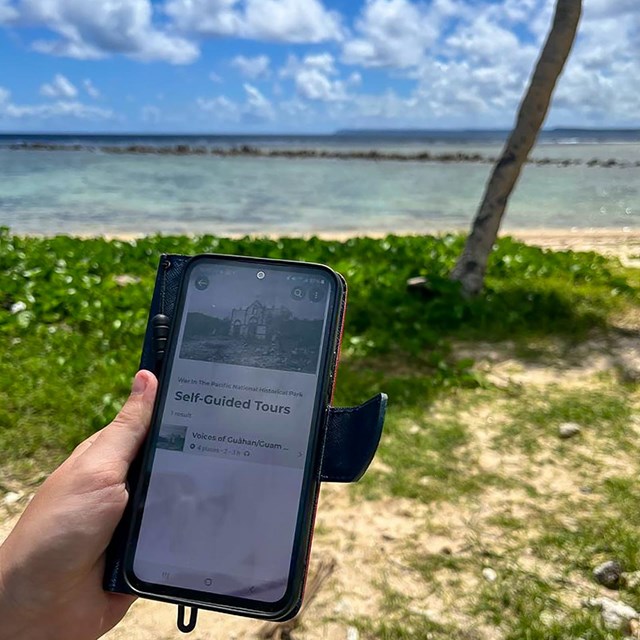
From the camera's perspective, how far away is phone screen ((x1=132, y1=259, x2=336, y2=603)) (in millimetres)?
1696

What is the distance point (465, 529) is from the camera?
142 inches

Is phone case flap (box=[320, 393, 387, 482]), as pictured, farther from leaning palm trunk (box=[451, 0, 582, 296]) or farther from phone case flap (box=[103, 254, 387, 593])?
leaning palm trunk (box=[451, 0, 582, 296])

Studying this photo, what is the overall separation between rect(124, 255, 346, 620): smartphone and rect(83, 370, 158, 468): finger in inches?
1.5

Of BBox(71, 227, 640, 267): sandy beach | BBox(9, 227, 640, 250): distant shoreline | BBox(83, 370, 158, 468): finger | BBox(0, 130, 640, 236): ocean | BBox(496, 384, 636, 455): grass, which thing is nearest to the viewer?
BBox(83, 370, 158, 468): finger

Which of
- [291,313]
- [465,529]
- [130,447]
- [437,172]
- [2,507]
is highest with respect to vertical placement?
[437,172]

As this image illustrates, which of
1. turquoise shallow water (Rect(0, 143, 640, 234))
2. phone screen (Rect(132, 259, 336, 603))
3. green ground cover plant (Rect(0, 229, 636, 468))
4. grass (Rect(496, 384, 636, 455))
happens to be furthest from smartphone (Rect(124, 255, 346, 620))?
turquoise shallow water (Rect(0, 143, 640, 234))

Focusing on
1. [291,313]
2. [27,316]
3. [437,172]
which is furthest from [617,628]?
[437,172]

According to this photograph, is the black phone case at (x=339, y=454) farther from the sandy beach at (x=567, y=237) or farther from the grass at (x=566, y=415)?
the sandy beach at (x=567, y=237)

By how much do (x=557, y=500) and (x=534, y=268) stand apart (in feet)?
16.3

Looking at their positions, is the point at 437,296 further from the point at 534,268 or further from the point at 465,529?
the point at 465,529

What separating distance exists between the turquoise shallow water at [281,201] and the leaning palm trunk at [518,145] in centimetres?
992

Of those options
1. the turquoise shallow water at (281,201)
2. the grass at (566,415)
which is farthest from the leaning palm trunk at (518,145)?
the turquoise shallow water at (281,201)

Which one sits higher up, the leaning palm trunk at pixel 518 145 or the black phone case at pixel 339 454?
the leaning palm trunk at pixel 518 145

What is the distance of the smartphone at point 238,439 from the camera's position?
168 centimetres
